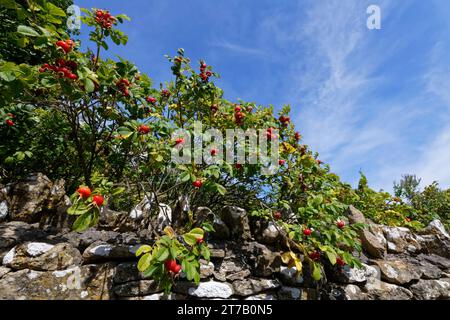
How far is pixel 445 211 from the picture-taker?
9312 millimetres

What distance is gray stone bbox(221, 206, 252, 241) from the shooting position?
3264 mm

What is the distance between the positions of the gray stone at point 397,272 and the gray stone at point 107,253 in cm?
386

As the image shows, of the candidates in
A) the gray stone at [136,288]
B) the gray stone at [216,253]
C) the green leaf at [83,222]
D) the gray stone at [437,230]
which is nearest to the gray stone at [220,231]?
the gray stone at [216,253]

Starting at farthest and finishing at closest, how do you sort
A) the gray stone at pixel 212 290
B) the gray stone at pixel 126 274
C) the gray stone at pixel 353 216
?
1. the gray stone at pixel 353 216
2. the gray stone at pixel 212 290
3. the gray stone at pixel 126 274

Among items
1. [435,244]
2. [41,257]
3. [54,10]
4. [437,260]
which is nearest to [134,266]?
[41,257]

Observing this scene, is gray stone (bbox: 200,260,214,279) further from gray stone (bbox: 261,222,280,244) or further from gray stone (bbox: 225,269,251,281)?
gray stone (bbox: 261,222,280,244)

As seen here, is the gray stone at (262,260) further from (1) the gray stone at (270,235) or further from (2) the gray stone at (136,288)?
(2) the gray stone at (136,288)

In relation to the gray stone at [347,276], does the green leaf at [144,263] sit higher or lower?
higher

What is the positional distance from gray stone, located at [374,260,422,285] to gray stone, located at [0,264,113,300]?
13.2 feet

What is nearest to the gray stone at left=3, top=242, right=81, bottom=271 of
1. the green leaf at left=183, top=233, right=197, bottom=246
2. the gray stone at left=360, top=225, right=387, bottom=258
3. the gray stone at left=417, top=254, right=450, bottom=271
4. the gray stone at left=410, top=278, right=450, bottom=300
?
the green leaf at left=183, top=233, right=197, bottom=246

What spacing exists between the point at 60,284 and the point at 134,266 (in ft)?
2.19

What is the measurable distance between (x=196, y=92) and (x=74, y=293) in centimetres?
290

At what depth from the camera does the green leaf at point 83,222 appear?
1609 millimetres

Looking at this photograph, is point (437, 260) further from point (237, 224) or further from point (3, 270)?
point (3, 270)
